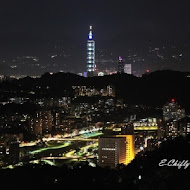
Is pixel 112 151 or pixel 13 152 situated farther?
pixel 13 152

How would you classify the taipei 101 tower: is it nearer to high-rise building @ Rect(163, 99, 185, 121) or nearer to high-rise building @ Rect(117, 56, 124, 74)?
high-rise building @ Rect(117, 56, 124, 74)

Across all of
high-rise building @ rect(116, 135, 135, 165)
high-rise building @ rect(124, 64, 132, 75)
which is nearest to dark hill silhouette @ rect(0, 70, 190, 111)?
high-rise building @ rect(124, 64, 132, 75)

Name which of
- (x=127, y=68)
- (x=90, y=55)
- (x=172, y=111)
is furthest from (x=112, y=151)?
(x=90, y=55)

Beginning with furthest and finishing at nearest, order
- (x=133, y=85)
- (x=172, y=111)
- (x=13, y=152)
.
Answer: (x=133, y=85) < (x=172, y=111) < (x=13, y=152)

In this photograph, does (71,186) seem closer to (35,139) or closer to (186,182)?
(186,182)

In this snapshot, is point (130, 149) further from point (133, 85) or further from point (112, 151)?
point (133, 85)

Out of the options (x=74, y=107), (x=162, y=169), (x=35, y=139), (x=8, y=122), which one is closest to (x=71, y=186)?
(x=162, y=169)
